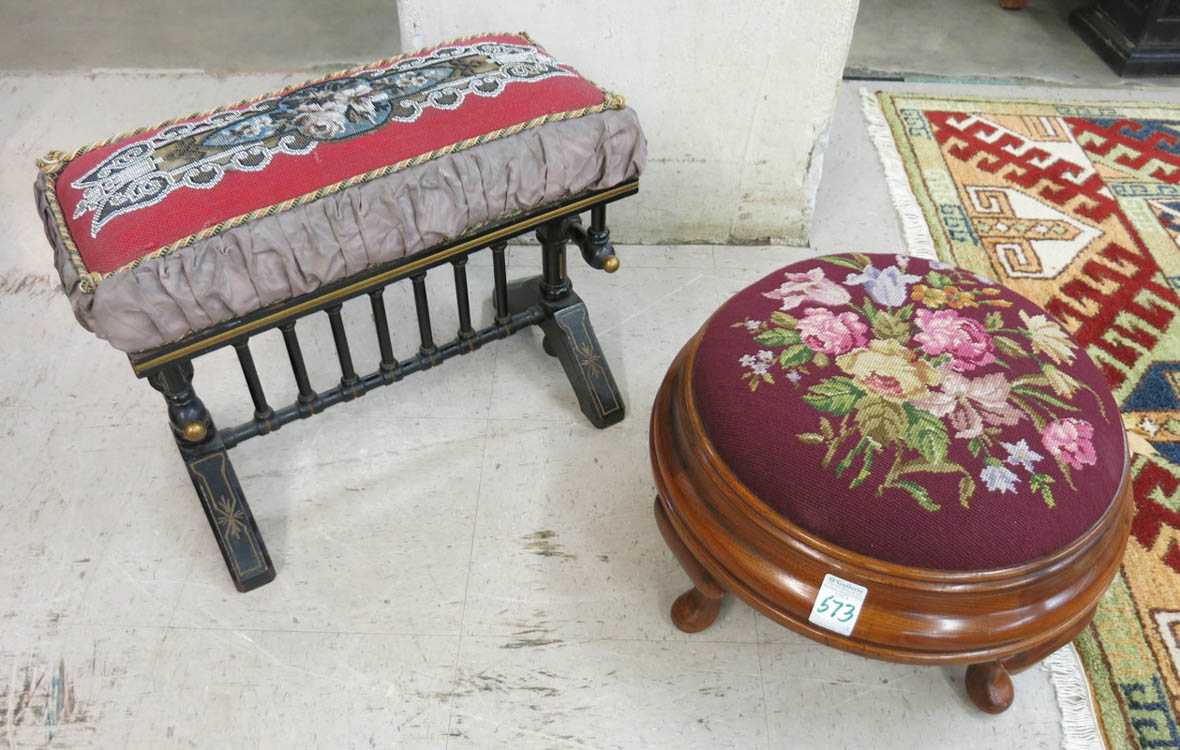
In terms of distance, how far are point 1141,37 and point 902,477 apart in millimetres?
2377

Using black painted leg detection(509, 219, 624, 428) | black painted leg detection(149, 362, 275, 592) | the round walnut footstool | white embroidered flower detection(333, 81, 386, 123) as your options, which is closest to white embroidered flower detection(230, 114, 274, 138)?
white embroidered flower detection(333, 81, 386, 123)

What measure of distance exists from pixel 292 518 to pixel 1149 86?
268 centimetres

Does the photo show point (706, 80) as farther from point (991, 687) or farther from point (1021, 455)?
point (991, 687)

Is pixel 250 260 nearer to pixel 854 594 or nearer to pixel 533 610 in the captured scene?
pixel 533 610

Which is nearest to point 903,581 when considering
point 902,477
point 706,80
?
point 902,477

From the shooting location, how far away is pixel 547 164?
1326mm

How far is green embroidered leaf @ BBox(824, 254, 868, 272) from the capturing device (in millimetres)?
1323

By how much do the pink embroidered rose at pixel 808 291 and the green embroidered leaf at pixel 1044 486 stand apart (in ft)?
1.11

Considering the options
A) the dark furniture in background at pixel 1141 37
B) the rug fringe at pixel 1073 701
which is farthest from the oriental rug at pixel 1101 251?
the dark furniture in background at pixel 1141 37

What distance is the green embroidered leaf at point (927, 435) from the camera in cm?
106

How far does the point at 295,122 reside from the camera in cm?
A: 129

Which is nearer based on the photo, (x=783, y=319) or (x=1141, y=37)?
(x=783, y=319)

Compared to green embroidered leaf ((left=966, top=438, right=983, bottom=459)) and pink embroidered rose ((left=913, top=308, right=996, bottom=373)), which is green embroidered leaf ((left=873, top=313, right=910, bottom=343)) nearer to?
pink embroidered rose ((left=913, top=308, right=996, bottom=373))

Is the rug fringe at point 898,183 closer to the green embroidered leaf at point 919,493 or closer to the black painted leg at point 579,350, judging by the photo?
the black painted leg at point 579,350
